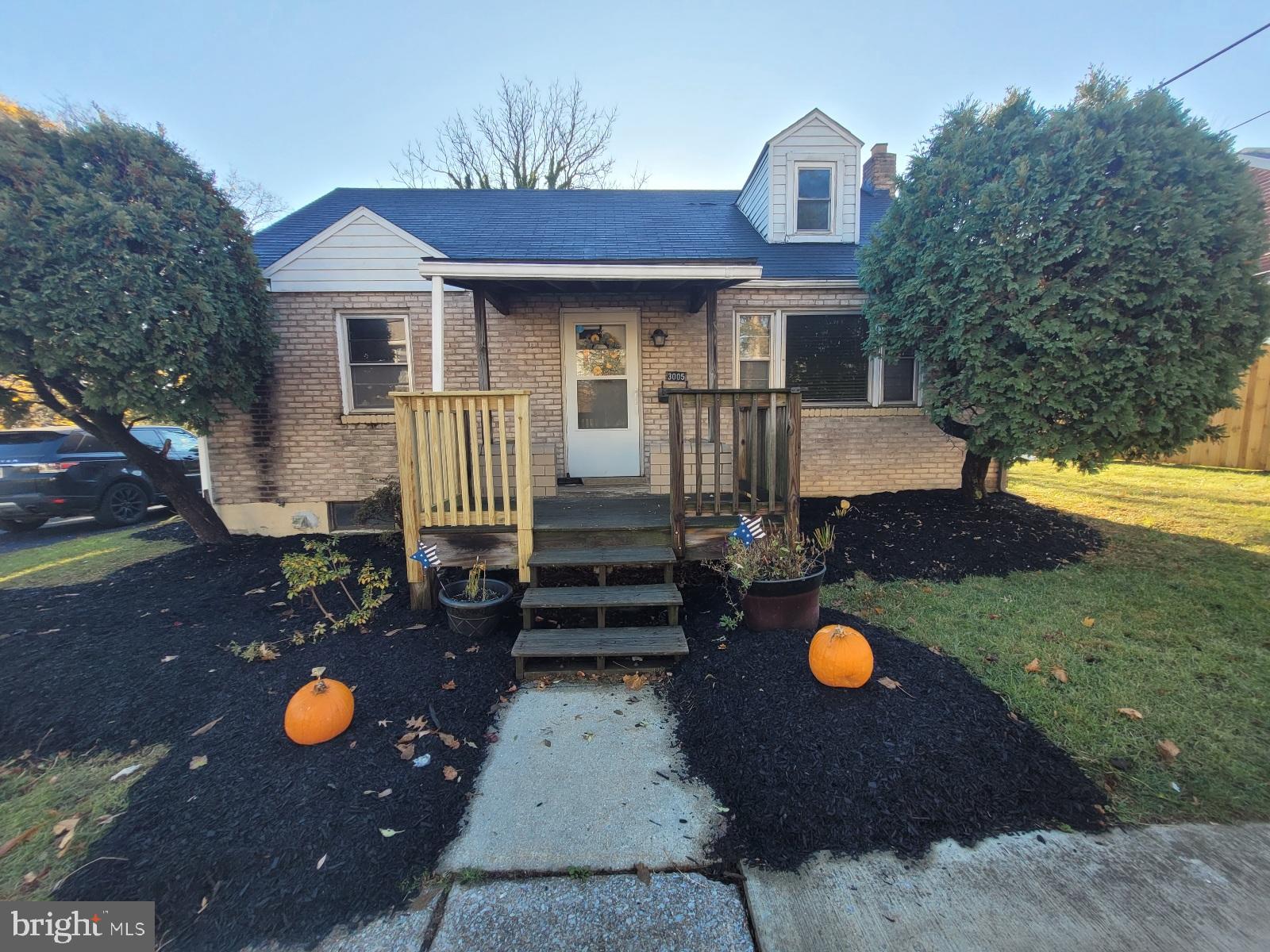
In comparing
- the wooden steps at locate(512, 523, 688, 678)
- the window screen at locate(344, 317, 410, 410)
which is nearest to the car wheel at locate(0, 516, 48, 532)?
the window screen at locate(344, 317, 410, 410)

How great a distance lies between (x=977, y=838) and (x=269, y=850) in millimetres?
2760

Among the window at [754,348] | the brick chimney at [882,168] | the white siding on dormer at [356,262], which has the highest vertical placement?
the brick chimney at [882,168]

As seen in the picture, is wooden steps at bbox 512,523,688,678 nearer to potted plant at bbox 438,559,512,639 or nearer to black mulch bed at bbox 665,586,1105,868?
potted plant at bbox 438,559,512,639

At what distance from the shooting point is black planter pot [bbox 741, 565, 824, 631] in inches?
140

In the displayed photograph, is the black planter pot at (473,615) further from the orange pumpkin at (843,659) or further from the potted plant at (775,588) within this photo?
the orange pumpkin at (843,659)

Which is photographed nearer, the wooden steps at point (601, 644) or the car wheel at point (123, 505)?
the wooden steps at point (601, 644)

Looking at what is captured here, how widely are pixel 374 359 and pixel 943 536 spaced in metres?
6.92

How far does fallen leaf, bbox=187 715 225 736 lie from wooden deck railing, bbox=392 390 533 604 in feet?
5.02

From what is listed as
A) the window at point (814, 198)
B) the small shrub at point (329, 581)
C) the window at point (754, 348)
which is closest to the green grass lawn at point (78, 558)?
the small shrub at point (329, 581)

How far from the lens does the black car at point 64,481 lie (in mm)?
7441

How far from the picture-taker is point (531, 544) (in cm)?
432

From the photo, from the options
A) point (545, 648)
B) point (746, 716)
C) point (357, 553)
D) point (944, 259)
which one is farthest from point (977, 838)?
point (357, 553)

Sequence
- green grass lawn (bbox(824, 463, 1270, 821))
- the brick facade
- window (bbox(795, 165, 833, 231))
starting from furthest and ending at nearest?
window (bbox(795, 165, 833, 231))
the brick facade
green grass lawn (bbox(824, 463, 1270, 821))

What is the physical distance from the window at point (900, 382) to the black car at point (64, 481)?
367 inches
